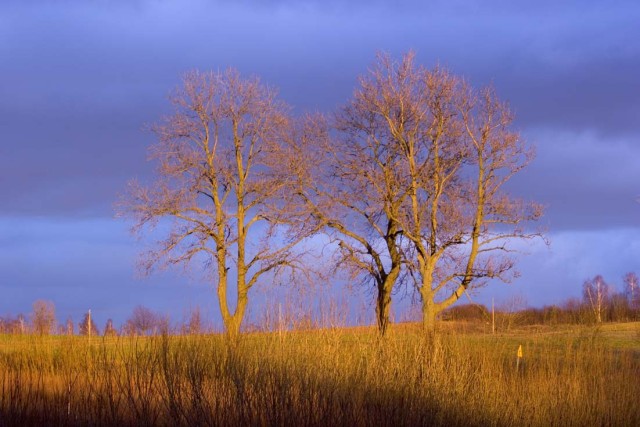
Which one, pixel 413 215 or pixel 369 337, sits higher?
pixel 413 215

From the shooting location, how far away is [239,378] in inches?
395

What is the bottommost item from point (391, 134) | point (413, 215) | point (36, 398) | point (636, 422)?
point (636, 422)

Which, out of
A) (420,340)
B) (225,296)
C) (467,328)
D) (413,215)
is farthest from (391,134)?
(420,340)

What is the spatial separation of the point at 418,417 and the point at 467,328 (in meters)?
5.94

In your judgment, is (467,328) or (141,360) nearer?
(141,360)

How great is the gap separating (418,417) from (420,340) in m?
2.88

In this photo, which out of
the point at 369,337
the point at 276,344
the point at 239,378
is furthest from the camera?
the point at 369,337

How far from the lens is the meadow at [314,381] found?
9664 mm

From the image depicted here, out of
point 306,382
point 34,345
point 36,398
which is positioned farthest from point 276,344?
A: point 34,345

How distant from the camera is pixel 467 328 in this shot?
16672 mm

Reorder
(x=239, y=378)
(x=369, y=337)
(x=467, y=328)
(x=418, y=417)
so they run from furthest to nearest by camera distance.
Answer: (x=467, y=328) < (x=369, y=337) < (x=418, y=417) < (x=239, y=378)

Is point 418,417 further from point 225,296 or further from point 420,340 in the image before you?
point 225,296

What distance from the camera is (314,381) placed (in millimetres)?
10781

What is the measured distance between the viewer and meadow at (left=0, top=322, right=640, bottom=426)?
966cm
